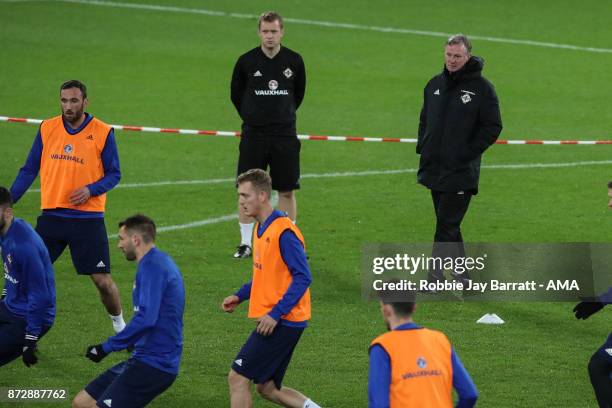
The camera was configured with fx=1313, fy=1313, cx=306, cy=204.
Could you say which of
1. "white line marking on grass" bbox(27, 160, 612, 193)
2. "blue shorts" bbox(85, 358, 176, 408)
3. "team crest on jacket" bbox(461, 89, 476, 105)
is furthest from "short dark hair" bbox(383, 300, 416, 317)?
"white line marking on grass" bbox(27, 160, 612, 193)

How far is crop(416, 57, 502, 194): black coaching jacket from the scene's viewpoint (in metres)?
14.4

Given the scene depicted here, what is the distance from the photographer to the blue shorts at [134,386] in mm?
9633

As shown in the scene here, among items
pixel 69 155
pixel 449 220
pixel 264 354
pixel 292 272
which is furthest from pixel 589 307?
pixel 69 155

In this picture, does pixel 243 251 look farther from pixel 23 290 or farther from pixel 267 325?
pixel 267 325

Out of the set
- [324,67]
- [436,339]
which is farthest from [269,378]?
[324,67]

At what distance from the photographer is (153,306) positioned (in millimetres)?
9586

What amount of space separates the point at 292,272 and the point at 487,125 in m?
5.01

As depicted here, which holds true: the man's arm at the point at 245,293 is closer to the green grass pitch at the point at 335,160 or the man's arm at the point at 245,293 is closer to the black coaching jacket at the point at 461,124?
the green grass pitch at the point at 335,160

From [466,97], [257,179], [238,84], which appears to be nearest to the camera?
[257,179]

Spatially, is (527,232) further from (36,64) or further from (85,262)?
(36,64)

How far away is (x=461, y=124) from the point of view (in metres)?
14.5

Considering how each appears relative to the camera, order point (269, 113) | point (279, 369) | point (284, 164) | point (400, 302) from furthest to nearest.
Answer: point (284, 164), point (269, 113), point (279, 369), point (400, 302)

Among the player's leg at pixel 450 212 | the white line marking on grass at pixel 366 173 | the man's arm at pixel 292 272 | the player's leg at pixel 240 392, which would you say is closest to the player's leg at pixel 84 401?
the player's leg at pixel 240 392

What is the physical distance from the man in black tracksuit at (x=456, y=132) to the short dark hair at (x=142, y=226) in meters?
5.41
